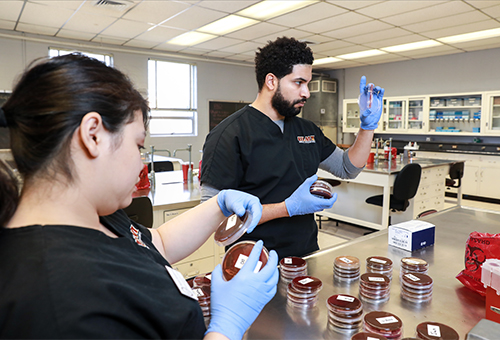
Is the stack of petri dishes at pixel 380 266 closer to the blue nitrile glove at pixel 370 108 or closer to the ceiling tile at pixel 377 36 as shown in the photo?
the blue nitrile glove at pixel 370 108

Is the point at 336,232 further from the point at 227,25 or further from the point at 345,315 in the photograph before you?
the point at 345,315

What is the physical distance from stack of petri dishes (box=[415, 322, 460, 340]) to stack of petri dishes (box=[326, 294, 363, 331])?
138mm

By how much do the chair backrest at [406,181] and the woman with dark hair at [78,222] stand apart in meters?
3.50

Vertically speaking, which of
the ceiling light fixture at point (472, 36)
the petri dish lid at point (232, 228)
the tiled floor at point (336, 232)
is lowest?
the tiled floor at point (336, 232)

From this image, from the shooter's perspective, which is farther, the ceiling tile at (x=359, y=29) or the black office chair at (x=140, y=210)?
the ceiling tile at (x=359, y=29)

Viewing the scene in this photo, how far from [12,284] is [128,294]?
159 mm

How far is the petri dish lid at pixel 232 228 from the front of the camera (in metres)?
0.96

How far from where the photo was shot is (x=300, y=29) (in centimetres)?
519

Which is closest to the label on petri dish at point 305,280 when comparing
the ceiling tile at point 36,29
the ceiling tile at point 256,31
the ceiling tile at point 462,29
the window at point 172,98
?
the ceiling tile at point 256,31

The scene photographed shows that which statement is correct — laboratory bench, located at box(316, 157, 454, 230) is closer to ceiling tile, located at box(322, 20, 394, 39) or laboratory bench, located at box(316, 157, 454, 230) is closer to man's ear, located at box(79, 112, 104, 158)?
ceiling tile, located at box(322, 20, 394, 39)

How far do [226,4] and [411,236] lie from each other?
12.1ft

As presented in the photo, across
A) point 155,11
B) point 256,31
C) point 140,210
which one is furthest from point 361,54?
point 140,210

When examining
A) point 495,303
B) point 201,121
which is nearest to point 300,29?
point 201,121

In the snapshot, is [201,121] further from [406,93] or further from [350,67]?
[406,93]
